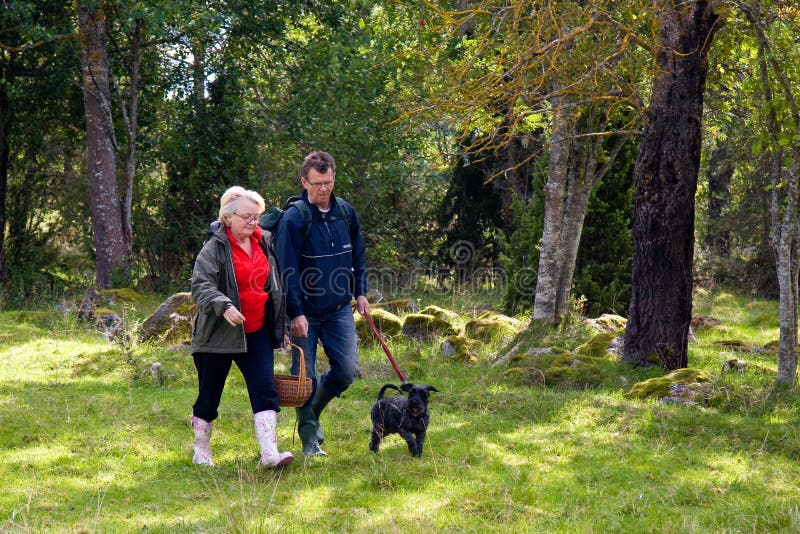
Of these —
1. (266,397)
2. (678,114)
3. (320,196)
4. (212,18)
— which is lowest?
(266,397)

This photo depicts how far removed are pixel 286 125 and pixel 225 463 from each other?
1236 cm

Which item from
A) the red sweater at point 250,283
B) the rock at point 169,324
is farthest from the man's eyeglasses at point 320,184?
the rock at point 169,324

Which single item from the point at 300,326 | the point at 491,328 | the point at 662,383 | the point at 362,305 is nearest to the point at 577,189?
the point at 491,328

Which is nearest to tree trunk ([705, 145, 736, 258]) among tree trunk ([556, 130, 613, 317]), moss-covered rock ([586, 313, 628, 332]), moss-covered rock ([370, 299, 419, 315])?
moss-covered rock ([586, 313, 628, 332])

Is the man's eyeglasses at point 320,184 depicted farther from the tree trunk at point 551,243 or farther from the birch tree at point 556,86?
the tree trunk at point 551,243

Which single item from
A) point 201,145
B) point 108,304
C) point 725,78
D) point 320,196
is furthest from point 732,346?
point 201,145

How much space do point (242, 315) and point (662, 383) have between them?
4.97m

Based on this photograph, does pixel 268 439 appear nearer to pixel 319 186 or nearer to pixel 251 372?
pixel 251 372

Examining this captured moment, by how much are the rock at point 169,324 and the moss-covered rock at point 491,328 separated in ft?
13.4

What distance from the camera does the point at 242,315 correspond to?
5.91 metres

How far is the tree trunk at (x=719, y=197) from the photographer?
78.0 feet

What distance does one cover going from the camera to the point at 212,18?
54.1 ft

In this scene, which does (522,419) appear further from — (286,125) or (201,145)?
(201,145)

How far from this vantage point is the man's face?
654 cm
